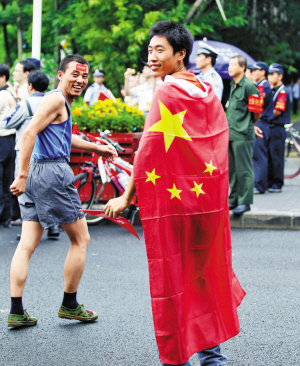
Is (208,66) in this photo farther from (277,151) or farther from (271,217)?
(277,151)

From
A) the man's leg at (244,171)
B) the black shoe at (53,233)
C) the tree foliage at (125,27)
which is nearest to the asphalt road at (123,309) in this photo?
the black shoe at (53,233)

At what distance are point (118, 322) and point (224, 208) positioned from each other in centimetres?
146

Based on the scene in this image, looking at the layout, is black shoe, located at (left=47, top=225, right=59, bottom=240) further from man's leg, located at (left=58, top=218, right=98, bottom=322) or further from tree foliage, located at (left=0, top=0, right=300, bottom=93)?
tree foliage, located at (left=0, top=0, right=300, bottom=93)

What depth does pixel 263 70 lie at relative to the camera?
362 inches

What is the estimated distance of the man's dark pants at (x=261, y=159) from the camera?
30.6 ft

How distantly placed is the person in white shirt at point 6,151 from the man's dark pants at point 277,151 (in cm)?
457

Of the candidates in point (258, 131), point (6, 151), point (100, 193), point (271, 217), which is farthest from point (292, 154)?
point (6, 151)

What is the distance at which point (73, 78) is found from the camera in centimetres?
379

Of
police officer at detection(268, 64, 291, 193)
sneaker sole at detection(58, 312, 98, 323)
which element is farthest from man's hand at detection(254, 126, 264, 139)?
sneaker sole at detection(58, 312, 98, 323)

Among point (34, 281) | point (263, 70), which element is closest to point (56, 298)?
point (34, 281)

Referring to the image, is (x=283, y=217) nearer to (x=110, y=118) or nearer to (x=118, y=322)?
(x=110, y=118)

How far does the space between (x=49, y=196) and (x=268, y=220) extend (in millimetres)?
4064

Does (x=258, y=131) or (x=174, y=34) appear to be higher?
(x=174, y=34)

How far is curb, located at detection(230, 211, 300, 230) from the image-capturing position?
7.11m
